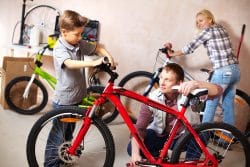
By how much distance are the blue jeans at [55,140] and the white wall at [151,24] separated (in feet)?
5.86

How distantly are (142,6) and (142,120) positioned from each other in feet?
6.45

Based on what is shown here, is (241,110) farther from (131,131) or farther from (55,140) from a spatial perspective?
(55,140)

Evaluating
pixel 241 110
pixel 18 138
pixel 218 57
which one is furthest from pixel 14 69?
pixel 241 110

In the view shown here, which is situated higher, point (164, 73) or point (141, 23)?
point (141, 23)

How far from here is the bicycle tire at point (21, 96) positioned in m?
3.45

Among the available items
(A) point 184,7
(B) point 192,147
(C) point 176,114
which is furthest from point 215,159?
(A) point 184,7

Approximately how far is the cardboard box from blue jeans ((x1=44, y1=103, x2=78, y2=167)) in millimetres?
1443

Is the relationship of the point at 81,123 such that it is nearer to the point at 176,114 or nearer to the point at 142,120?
the point at 142,120

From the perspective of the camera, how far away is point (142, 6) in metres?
3.76

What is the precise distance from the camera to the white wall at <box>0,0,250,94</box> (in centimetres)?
360

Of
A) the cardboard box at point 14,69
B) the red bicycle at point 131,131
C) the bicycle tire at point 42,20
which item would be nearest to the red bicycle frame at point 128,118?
the red bicycle at point 131,131

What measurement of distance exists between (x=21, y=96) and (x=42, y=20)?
1001 mm

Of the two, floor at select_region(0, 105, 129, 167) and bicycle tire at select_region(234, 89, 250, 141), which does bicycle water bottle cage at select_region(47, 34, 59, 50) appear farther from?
bicycle tire at select_region(234, 89, 250, 141)

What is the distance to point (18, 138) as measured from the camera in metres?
2.86
